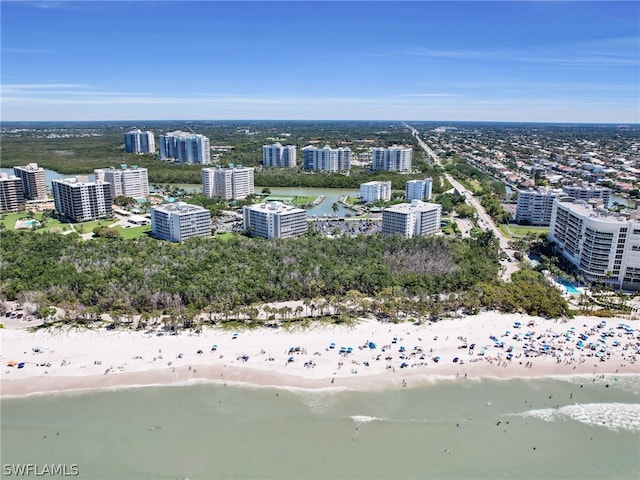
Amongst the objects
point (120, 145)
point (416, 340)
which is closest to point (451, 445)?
point (416, 340)

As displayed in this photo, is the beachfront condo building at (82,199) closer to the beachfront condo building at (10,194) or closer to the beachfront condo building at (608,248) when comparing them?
the beachfront condo building at (10,194)

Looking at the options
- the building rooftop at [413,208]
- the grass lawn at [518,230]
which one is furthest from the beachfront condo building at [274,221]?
the grass lawn at [518,230]

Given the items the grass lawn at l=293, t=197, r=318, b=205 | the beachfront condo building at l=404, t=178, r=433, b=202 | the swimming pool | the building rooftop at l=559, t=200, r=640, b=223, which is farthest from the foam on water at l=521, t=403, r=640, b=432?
the grass lawn at l=293, t=197, r=318, b=205

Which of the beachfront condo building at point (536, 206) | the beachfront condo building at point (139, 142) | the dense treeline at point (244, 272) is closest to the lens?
the dense treeline at point (244, 272)

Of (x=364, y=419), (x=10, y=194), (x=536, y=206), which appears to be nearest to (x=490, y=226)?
(x=536, y=206)

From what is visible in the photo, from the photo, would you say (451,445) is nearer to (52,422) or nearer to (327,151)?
(52,422)

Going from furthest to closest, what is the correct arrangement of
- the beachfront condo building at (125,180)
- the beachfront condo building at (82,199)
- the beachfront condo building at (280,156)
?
the beachfront condo building at (280,156), the beachfront condo building at (125,180), the beachfront condo building at (82,199)

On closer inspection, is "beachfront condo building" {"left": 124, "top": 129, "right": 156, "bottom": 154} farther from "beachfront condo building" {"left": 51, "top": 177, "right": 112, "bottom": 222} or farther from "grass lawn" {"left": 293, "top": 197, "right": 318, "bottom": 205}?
"grass lawn" {"left": 293, "top": 197, "right": 318, "bottom": 205}

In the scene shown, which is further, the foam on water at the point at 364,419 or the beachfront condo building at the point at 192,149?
the beachfront condo building at the point at 192,149
